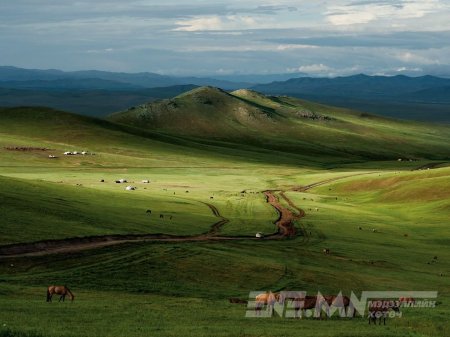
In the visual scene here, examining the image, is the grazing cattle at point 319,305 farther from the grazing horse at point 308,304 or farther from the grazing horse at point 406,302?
the grazing horse at point 406,302

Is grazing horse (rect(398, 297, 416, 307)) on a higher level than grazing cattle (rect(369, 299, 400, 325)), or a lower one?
lower

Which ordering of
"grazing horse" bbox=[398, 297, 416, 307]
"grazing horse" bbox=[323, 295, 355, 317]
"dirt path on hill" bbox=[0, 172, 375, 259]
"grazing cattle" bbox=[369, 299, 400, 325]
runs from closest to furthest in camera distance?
"grazing cattle" bbox=[369, 299, 400, 325]
"grazing horse" bbox=[323, 295, 355, 317]
"grazing horse" bbox=[398, 297, 416, 307]
"dirt path on hill" bbox=[0, 172, 375, 259]

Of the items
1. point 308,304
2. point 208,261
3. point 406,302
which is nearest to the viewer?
point 308,304

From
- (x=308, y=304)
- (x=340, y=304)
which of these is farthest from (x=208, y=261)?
(x=340, y=304)

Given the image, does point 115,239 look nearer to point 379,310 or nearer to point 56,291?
point 56,291

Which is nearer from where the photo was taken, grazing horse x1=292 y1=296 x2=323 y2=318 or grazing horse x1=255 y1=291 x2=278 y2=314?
grazing horse x1=255 y1=291 x2=278 y2=314

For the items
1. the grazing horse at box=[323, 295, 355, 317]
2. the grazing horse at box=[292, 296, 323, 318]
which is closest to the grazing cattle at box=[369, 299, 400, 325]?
the grazing horse at box=[323, 295, 355, 317]

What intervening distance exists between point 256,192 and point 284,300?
A: 9187 centimetres

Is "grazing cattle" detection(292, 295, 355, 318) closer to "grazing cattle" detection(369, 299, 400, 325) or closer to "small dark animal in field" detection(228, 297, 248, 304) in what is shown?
"grazing cattle" detection(369, 299, 400, 325)

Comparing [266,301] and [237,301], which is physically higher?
[266,301]

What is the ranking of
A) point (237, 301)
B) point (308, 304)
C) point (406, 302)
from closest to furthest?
point (308, 304) → point (237, 301) → point (406, 302)

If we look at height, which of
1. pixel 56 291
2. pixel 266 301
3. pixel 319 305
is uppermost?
pixel 56 291

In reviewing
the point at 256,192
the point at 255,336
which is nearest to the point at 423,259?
the point at 255,336

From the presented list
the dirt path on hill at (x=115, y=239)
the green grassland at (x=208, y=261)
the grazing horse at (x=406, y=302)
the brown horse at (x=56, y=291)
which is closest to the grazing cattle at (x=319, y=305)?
the green grassland at (x=208, y=261)
